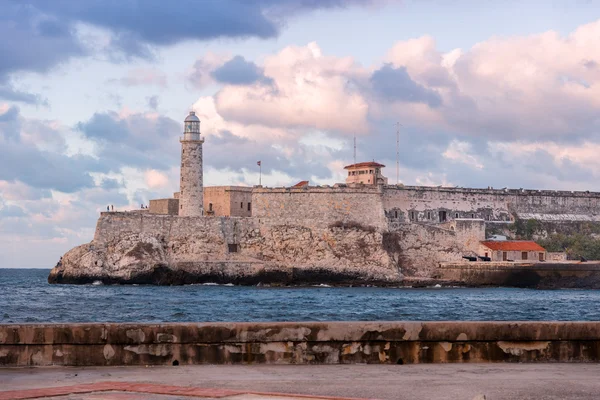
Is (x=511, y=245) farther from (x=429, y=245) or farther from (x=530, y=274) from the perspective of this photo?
(x=429, y=245)

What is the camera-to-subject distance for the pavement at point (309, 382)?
23.5 feet

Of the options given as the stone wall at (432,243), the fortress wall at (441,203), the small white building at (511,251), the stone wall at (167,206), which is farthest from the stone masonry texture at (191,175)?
the small white building at (511,251)

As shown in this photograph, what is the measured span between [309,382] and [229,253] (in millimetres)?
46980

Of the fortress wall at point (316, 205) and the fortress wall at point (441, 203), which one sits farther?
the fortress wall at point (441, 203)

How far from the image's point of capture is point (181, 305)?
1280 inches

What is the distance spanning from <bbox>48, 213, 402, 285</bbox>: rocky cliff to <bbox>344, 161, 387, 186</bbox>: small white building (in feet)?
28.1

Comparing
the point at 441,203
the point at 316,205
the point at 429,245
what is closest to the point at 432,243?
the point at 429,245

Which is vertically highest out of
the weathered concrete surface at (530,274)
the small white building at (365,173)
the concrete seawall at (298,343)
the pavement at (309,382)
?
the small white building at (365,173)

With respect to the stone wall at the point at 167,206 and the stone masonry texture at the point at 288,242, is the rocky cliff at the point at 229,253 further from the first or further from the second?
the stone wall at the point at 167,206

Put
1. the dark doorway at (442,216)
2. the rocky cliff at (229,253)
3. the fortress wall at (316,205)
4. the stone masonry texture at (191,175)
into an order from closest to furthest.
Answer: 1. the rocky cliff at (229,253)
2. the stone masonry texture at (191,175)
3. the fortress wall at (316,205)
4. the dark doorway at (442,216)

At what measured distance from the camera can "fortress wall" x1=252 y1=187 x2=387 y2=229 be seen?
56500 millimetres

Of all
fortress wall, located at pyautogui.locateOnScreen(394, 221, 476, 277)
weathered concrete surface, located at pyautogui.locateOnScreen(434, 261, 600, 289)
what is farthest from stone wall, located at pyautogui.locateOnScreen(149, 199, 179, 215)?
weathered concrete surface, located at pyautogui.locateOnScreen(434, 261, 600, 289)

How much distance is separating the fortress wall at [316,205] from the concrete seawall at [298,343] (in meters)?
46.8

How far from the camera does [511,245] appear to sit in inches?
2330
